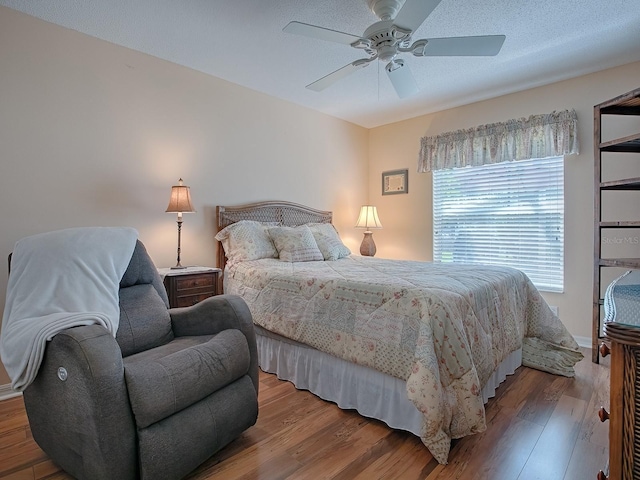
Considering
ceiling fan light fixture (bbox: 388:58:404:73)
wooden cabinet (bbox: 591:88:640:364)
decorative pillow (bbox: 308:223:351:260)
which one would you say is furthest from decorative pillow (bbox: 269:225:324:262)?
wooden cabinet (bbox: 591:88:640:364)

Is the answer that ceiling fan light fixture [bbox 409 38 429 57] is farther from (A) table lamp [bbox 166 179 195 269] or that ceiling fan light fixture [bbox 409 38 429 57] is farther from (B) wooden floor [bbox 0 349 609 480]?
(B) wooden floor [bbox 0 349 609 480]

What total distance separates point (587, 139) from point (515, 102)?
2.60ft

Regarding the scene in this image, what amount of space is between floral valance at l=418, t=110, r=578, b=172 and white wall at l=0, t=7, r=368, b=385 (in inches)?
64.5

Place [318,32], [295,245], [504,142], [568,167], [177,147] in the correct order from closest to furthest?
1. [318,32]
2. [177,147]
3. [295,245]
4. [568,167]
5. [504,142]

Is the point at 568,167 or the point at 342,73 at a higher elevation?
the point at 342,73

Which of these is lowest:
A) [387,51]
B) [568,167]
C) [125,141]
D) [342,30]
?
[568,167]

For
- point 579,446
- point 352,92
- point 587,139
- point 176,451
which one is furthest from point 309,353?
point 587,139

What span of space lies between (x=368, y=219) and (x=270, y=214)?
1.40 metres

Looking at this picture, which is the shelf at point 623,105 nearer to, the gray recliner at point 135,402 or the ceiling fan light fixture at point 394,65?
the ceiling fan light fixture at point 394,65

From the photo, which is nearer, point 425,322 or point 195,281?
point 425,322

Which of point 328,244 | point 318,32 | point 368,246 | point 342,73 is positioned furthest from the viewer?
point 368,246

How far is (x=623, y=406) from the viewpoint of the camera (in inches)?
28.5

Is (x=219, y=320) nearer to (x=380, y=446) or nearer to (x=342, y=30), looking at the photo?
(x=380, y=446)

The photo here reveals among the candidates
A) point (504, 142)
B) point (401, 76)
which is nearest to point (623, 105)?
point (504, 142)
